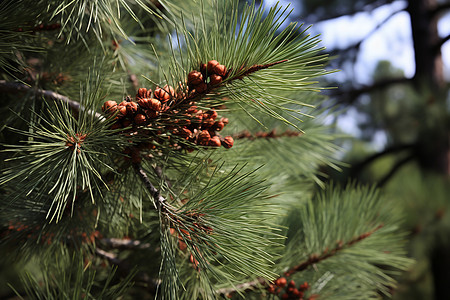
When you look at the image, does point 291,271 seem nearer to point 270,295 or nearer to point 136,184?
point 270,295

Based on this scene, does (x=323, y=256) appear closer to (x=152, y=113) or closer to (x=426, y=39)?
(x=152, y=113)

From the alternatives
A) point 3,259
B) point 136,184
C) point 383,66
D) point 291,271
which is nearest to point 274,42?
point 136,184

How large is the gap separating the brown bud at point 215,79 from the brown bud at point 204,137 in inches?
2.6

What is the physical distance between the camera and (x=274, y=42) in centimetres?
37

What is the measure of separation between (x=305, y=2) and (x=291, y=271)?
7.76 ft

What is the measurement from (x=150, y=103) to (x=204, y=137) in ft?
0.25

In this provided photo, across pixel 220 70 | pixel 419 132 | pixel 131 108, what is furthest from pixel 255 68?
pixel 419 132

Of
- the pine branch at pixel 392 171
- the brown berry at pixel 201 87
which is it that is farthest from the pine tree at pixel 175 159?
the pine branch at pixel 392 171

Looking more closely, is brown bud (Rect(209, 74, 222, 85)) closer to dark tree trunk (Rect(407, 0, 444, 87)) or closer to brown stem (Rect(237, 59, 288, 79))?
brown stem (Rect(237, 59, 288, 79))

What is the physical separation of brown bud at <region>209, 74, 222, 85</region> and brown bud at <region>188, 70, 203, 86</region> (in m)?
0.01

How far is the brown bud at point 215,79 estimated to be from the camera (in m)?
0.38

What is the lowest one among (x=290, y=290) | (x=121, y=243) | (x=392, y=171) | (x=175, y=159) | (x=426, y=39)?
(x=392, y=171)

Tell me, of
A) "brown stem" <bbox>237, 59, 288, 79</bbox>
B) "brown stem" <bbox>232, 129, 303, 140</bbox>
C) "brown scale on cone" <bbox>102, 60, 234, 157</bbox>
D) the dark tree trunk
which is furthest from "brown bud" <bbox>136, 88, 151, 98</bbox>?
the dark tree trunk

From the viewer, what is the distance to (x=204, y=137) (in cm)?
43
